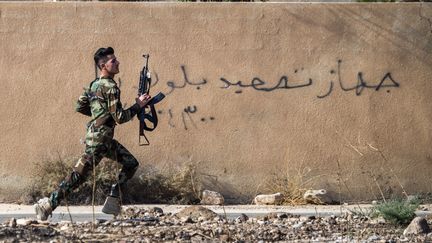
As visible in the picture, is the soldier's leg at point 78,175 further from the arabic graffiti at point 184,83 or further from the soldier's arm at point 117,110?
the arabic graffiti at point 184,83

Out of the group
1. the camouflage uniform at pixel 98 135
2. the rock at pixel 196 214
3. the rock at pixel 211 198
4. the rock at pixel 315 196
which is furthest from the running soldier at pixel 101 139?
the rock at pixel 315 196

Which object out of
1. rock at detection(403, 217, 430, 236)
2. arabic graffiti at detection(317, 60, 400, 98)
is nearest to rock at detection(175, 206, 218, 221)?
rock at detection(403, 217, 430, 236)

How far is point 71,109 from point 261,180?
7.18ft

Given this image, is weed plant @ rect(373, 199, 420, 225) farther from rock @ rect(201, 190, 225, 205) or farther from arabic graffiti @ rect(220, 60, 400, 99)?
arabic graffiti @ rect(220, 60, 400, 99)

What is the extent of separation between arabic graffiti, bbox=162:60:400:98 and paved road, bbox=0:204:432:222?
1280mm

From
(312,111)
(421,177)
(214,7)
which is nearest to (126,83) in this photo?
(214,7)

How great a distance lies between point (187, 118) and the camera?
11070 mm

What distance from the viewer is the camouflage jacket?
8502 mm

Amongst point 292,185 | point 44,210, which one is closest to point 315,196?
point 292,185

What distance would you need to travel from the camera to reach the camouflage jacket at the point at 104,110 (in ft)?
27.9

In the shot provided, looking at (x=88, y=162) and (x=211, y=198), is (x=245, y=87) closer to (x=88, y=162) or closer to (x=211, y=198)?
(x=211, y=198)

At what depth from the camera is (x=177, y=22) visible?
11.0m

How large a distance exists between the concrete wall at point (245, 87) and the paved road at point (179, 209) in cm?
45

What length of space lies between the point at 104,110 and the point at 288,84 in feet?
10.0
